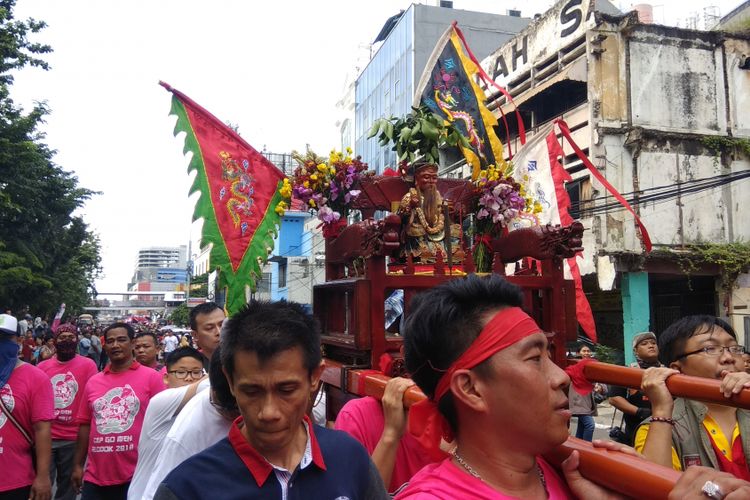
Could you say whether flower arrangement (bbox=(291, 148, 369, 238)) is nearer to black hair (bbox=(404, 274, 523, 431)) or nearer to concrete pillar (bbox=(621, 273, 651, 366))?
black hair (bbox=(404, 274, 523, 431))

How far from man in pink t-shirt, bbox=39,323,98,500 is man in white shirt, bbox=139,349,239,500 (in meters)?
3.30

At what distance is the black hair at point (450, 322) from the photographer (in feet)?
5.50

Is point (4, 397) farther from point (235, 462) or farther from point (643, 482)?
point (643, 482)

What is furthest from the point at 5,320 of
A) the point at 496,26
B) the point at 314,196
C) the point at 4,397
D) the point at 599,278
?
the point at 496,26

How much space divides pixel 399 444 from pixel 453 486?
1.19 m

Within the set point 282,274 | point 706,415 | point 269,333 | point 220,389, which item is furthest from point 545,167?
point 282,274

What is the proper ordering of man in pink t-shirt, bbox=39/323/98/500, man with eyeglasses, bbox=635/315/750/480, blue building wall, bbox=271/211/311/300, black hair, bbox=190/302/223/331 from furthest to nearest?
1. blue building wall, bbox=271/211/311/300
2. man in pink t-shirt, bbox=39/323/98/500
3. black hair, bbox=190/302/223/331
4. man with eyeglasses, bbox=635/315/750/480

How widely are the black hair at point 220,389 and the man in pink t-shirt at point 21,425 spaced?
2.41 m

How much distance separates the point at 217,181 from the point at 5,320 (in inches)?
77.3

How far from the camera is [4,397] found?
163 inches

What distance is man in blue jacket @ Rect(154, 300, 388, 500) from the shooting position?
6.10ft

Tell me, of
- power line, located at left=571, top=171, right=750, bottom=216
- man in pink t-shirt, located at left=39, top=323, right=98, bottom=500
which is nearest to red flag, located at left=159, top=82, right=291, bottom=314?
man in pink t-shirt, located at left=39, top=323, right=98, bottom=500

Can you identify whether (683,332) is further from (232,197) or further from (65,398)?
(65,398)

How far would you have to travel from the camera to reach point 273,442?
1.95m
